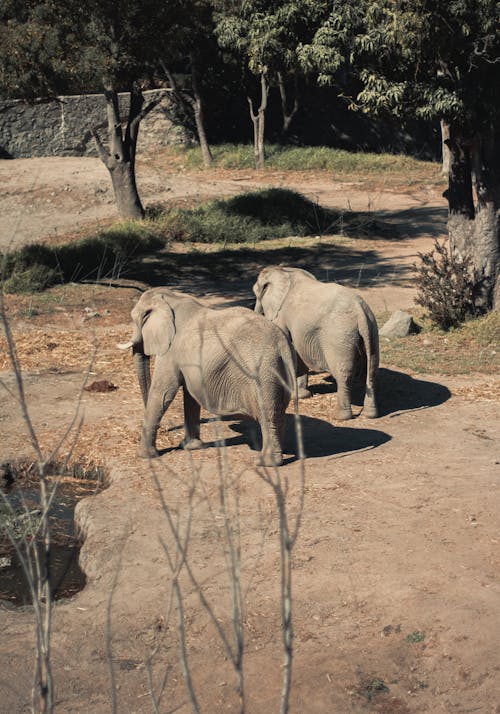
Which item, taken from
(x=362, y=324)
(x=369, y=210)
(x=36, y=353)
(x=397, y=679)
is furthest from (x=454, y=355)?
(x=369, y=210)

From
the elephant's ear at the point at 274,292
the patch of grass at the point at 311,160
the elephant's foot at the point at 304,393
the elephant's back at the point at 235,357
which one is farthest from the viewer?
the patch of grass at the point at 311,160

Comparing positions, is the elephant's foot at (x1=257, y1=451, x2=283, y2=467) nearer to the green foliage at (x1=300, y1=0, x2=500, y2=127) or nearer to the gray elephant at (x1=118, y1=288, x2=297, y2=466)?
the gray elephant at (x1=118, y1=288, x2=297, y2=466)

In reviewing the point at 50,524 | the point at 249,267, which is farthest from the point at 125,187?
the point at 50,524

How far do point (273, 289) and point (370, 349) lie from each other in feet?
5.03

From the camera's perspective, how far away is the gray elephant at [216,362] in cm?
864

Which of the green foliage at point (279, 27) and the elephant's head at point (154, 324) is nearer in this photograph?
the elephant's head at point (154, 324)

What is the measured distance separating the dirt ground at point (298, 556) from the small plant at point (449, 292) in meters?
1.96

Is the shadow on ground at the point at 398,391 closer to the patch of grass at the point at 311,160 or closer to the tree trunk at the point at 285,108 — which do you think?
the patch of grass at the point at 311,160

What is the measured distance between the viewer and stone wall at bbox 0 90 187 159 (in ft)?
107

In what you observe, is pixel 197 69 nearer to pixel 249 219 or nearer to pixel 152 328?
pixel 249 219

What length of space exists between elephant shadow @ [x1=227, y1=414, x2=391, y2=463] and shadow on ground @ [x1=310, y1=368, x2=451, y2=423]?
698 mm

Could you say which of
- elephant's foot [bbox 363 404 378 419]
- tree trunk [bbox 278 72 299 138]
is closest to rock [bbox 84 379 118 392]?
elephant's foot [bbox 363 404 378 419]

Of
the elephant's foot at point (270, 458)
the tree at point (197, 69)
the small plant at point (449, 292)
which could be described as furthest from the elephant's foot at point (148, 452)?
the tree at point (197, 69)

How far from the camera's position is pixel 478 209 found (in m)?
14.2
